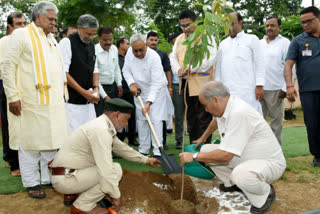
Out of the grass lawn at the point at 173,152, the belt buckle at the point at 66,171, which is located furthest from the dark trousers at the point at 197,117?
the belt buckle at the point at 66,171

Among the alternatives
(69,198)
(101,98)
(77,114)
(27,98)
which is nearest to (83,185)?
(69,198)

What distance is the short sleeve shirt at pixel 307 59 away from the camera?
3760 millimetres

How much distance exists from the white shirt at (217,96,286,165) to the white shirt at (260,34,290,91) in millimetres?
1925

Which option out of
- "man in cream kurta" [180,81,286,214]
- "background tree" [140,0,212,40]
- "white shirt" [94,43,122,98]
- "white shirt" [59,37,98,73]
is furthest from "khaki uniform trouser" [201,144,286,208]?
"background tree" [140,0,212,40]

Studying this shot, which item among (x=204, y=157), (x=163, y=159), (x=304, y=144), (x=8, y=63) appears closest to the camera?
(x=204, y=157)

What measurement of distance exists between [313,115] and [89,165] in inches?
119

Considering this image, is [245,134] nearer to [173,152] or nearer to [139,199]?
[139,199]

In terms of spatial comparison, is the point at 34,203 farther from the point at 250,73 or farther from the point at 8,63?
the point at 250,73

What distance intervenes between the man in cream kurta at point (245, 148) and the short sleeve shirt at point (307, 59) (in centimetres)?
163

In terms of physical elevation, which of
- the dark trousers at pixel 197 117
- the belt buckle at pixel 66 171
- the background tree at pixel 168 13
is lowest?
the belt buckle at pixel 66 171

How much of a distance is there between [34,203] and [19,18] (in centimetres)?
235

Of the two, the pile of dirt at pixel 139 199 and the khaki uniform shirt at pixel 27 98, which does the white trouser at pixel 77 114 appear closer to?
the khaki uniform shirt at pixel 27 98

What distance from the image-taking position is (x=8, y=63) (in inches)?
108

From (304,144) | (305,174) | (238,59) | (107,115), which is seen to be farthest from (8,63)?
(304,144)
